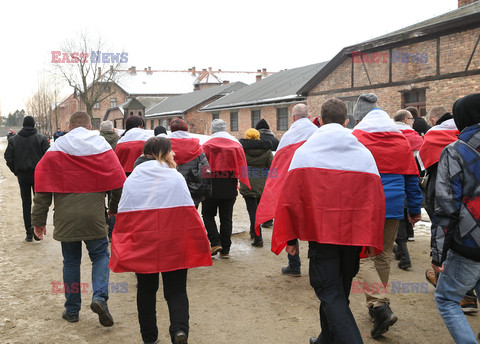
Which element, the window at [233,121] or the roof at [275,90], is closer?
the roof at [275,90]

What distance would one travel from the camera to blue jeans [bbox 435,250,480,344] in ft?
10.2

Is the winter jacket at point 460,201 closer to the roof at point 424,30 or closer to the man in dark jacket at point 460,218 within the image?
the man in dark jacket at point 460,218

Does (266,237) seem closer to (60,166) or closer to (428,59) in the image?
(60,166)

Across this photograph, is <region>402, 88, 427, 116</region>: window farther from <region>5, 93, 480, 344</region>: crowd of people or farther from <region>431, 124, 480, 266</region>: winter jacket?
<region>431, 124, 480, 266</region>: winter jacket

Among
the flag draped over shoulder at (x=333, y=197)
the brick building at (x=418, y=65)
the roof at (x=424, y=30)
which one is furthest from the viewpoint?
the brick building at (x=418, y=65)

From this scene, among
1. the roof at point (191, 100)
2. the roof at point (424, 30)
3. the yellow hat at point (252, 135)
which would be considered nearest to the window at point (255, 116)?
the roof at point (424, 30)

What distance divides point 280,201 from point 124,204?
4.16 ft

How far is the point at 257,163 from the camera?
25.8 ft

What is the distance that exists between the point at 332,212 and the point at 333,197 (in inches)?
4.3

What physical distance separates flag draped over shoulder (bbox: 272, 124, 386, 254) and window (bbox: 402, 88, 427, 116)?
13.8 m

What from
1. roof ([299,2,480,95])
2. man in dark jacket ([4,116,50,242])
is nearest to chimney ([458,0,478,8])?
roof ([299,2,480,95])

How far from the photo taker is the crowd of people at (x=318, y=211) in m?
3.15

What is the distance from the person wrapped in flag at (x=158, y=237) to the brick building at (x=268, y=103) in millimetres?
19521

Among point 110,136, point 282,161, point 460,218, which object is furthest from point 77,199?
point 110,136
